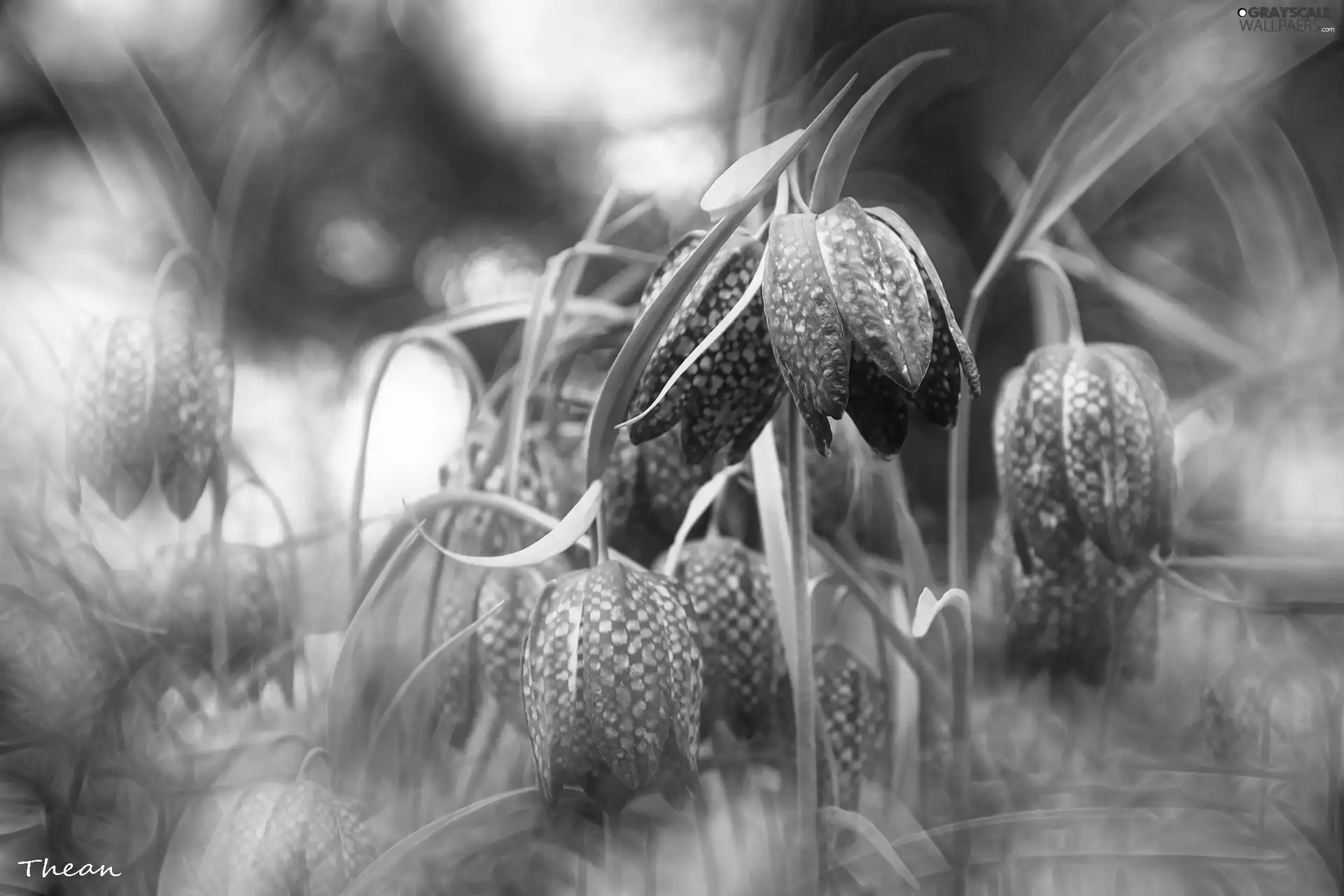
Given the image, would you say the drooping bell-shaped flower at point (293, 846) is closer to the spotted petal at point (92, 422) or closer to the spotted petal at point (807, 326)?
the spotted petal at point (92, 422)

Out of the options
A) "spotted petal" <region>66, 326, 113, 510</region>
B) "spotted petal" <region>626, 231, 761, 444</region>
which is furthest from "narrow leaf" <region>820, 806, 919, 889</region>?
"spotted petal" <region>66, 326, 113, 510</region>

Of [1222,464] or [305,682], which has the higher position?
[1222,464]

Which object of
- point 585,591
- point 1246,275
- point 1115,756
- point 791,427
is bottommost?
point 1115,756

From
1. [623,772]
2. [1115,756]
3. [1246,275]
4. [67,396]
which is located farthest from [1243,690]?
[67,396]

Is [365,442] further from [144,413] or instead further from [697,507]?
[697,507]

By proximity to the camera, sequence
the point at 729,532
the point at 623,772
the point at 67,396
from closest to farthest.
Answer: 1. the point at 623,772
2. the point at 729,532
3. the point at 67,396

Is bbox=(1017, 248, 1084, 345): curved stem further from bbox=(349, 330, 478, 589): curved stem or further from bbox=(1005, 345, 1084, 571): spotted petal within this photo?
bbox=(349, 330, 478, 589): curved stem

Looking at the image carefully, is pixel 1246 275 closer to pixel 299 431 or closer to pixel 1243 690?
pixel 1243 690
